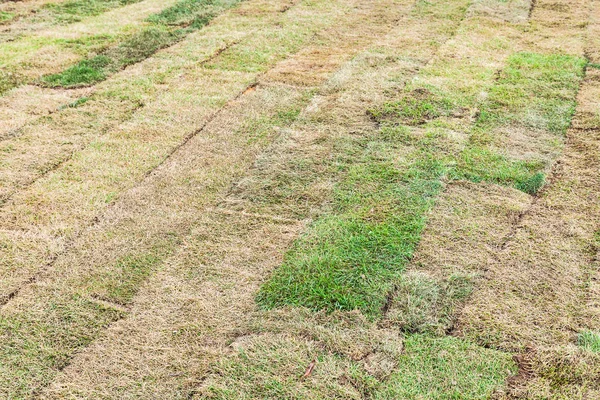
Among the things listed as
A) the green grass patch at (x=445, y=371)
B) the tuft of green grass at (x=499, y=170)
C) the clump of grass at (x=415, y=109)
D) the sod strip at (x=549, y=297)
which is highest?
the clump of grass at (x=415, y=109)

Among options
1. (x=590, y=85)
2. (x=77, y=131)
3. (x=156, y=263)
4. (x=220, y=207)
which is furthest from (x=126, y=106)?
(x=590, y=85)

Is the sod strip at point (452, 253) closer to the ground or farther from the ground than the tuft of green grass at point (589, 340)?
farther from the ground

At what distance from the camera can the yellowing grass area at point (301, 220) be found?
2.23m

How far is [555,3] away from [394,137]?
4.33 meters

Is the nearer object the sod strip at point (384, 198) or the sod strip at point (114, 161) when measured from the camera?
the sod strip at point (384, 198)

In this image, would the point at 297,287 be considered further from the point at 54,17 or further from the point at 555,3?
the point at 555,3

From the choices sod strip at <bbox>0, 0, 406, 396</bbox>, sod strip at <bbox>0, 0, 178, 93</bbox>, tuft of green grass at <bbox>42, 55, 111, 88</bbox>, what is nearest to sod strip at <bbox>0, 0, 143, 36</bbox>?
sod strip at <bbox>0, 0, 178, 93</bbox>

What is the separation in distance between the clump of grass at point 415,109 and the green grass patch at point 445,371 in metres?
2.12

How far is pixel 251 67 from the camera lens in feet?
16.8

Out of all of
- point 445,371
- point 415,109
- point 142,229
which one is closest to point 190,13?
point 415,109

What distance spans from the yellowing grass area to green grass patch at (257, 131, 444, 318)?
0.01 m

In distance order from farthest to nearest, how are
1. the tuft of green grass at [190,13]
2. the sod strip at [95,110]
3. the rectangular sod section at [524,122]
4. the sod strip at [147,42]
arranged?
1. the tuft of green grass at [190,13]
2. the sod strip at [147,42]
3. the sod strip at [95,110]
4. the rectangular sod section at [524,122]

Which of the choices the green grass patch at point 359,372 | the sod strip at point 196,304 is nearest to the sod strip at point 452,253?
the green grass patch at point 359,372

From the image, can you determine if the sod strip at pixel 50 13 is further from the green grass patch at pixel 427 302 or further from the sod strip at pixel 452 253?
the green grass patch at pixel 427 302
